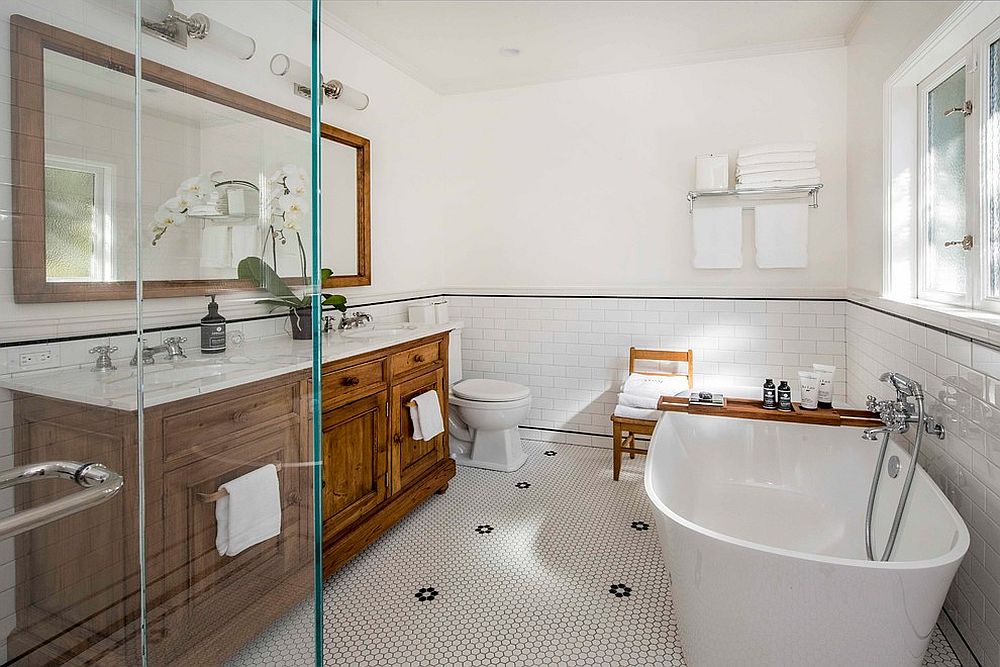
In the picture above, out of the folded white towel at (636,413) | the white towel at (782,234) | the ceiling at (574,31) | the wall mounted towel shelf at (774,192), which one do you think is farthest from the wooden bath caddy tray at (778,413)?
the ceiling at (574,31)

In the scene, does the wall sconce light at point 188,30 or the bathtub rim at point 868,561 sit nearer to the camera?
the wall sconce light at point 188,30

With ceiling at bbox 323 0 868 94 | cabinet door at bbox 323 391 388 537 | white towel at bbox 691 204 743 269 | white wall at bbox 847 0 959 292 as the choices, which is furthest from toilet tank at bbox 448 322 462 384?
white wall at bbox 847 0 959 292

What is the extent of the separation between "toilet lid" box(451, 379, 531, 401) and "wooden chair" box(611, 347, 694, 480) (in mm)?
586

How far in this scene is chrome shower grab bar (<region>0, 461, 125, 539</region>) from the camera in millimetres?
984

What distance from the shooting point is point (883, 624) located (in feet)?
4.75

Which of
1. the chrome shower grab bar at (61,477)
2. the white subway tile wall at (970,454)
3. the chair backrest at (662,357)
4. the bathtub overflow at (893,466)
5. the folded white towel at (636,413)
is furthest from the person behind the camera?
the chair backrest at (662,357)

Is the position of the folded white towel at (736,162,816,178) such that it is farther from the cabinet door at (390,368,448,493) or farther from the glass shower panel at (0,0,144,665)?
the glass shower panel at (0,0,144,665)

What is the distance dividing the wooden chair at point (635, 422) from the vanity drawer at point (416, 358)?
42.8 inches

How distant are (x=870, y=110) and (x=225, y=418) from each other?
10.7 feet

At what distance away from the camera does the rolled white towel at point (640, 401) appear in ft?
11.2

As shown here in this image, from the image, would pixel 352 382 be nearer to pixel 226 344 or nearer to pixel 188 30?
pixel 226 344

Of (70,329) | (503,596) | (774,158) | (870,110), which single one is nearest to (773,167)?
(774,158)

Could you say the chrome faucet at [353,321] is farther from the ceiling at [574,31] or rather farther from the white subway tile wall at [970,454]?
the white subway tile wall at [970,454]

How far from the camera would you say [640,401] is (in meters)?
3.43
